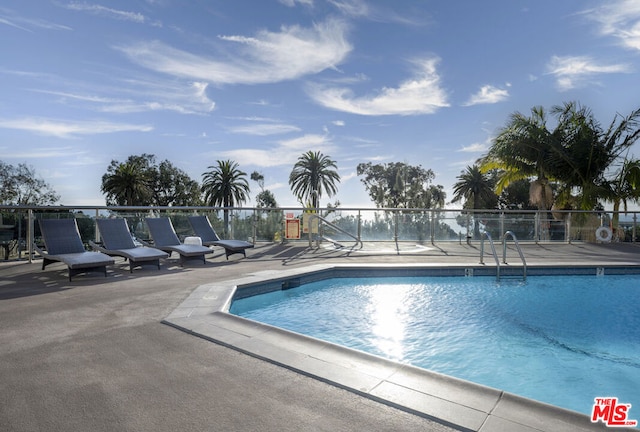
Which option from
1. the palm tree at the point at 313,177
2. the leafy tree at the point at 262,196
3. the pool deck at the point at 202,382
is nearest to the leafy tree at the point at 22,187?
the palm tree at the point at 313,177

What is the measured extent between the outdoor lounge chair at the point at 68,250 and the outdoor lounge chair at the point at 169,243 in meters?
1.51

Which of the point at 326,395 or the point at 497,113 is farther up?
the point at 497,113

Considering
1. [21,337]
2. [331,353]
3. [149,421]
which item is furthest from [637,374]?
[21,337]

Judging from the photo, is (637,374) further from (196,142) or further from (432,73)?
(196,142)

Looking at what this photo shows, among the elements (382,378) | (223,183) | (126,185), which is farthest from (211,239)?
(126,185)

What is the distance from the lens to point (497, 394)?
233cm

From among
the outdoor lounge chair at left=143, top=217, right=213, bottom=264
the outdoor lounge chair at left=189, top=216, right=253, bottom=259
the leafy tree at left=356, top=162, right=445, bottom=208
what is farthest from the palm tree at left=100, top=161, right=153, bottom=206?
the outdoor lounge chair at left=143, top=217, right=213, bottom=264

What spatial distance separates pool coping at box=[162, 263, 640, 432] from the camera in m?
2.03

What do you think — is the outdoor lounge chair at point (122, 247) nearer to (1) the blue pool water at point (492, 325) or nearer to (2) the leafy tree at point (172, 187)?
(1) the blue pool water at point (492, 325)

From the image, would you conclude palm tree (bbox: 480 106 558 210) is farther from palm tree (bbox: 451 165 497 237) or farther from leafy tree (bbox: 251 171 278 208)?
leafy tree (bbox: 251 171 278 208)

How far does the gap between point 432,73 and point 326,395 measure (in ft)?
49.9

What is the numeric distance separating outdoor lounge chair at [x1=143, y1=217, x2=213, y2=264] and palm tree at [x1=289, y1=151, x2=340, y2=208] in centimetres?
3083

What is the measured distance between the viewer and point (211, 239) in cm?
982

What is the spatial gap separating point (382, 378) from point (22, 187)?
51.8 meters
